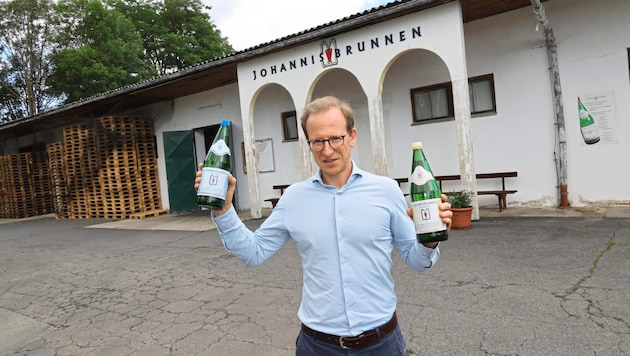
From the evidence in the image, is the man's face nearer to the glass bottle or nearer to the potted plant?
the potted plant

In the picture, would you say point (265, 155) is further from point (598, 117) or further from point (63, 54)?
point (63, 54)

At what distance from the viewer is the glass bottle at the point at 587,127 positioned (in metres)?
8.23

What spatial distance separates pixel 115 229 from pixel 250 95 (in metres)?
5.56

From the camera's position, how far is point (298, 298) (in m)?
4.56

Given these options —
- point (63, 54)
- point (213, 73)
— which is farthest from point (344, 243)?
point (63, 54)

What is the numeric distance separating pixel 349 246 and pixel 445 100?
8.94 m

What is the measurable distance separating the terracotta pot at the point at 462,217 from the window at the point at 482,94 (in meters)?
3.06

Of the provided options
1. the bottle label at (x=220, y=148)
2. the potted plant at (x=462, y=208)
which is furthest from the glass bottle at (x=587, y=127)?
the bottle label at (x=220, y=148)

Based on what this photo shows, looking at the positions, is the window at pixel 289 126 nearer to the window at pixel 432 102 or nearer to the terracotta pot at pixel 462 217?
the window at pixel 432 102

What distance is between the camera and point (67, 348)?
379 cm

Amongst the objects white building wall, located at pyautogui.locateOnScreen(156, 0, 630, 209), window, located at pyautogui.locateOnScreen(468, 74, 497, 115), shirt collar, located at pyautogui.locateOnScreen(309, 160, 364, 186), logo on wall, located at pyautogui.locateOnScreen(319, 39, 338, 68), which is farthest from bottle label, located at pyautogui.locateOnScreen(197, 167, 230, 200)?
window, located at pyautogui.locateOnScreen(468, 74, 497, 115)

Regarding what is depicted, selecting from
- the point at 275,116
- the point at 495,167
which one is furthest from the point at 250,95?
the point at 495,167

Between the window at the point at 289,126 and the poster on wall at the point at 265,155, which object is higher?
the window at the point at 289,126

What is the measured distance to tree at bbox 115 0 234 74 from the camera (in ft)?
100
